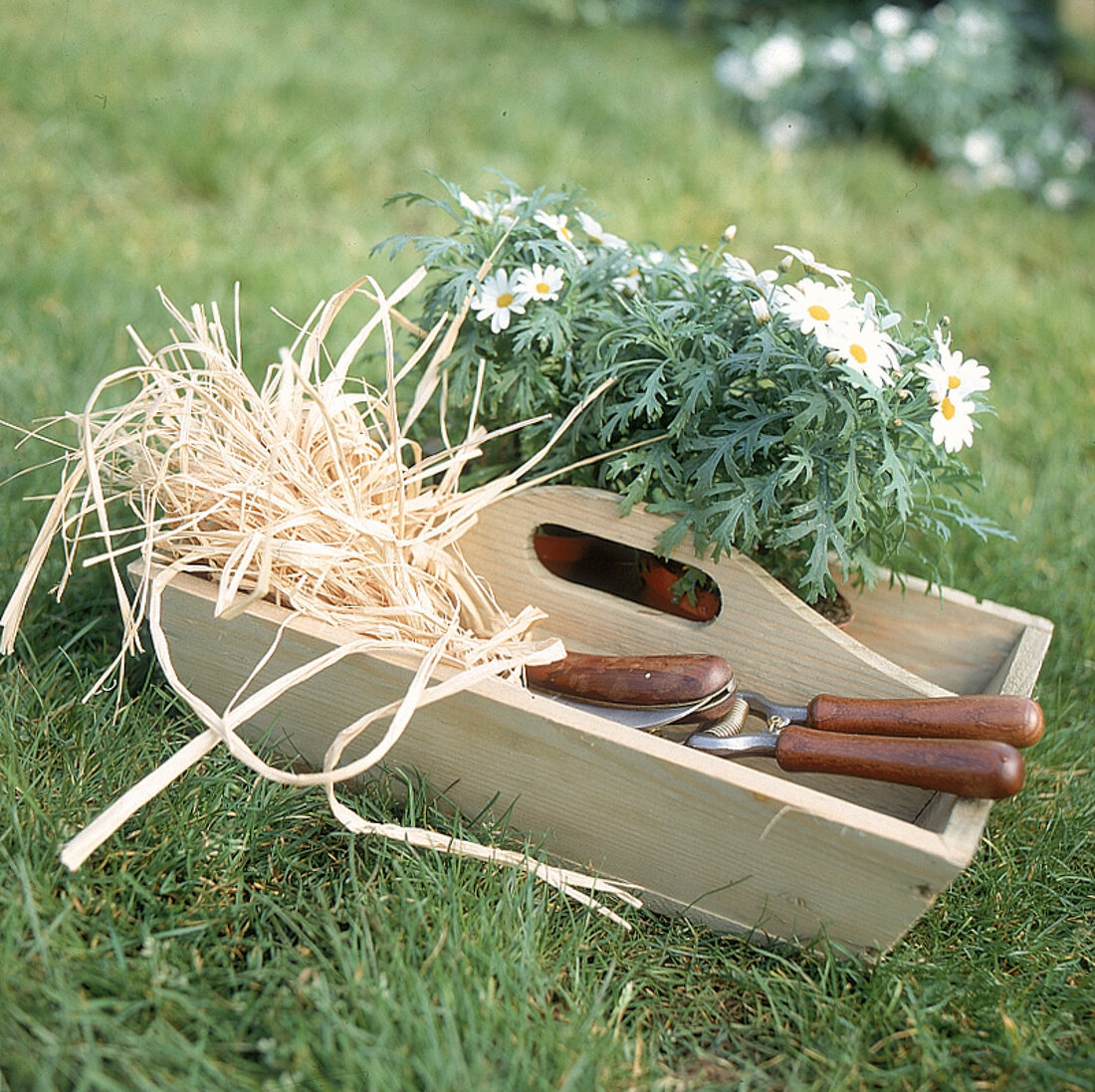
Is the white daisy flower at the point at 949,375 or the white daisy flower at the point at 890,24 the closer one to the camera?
the white daisy flower at the point at 949,375

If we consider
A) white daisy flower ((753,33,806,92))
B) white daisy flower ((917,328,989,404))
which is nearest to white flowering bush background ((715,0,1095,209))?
white daisy flower ((753,33,806,92))

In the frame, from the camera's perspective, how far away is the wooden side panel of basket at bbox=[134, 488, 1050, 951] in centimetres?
151

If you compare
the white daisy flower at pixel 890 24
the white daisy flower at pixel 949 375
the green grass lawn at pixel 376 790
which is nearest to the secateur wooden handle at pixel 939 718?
the green grass lawn at pixel 376 790

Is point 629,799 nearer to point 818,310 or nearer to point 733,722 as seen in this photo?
point 733,722

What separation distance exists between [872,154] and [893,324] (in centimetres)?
316

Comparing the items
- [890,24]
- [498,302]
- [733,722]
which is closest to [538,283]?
[498,302]

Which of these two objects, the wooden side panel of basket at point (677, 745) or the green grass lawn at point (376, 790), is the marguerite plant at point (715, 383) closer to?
the wooden side panel of basket at point (677, 745)

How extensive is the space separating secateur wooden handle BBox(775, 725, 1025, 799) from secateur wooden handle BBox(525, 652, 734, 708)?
0.13m

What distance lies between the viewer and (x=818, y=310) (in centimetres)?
170

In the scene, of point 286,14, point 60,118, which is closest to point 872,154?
point 286,14

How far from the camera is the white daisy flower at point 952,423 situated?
1688 mm

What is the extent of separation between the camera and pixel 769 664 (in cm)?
186

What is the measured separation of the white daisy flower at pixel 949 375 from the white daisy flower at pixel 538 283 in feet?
1.96

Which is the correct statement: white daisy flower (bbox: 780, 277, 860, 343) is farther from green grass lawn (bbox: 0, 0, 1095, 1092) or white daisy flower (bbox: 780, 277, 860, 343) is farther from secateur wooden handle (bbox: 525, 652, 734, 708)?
green grass lawn (bbox: 0, 0, 1095, 1092)
